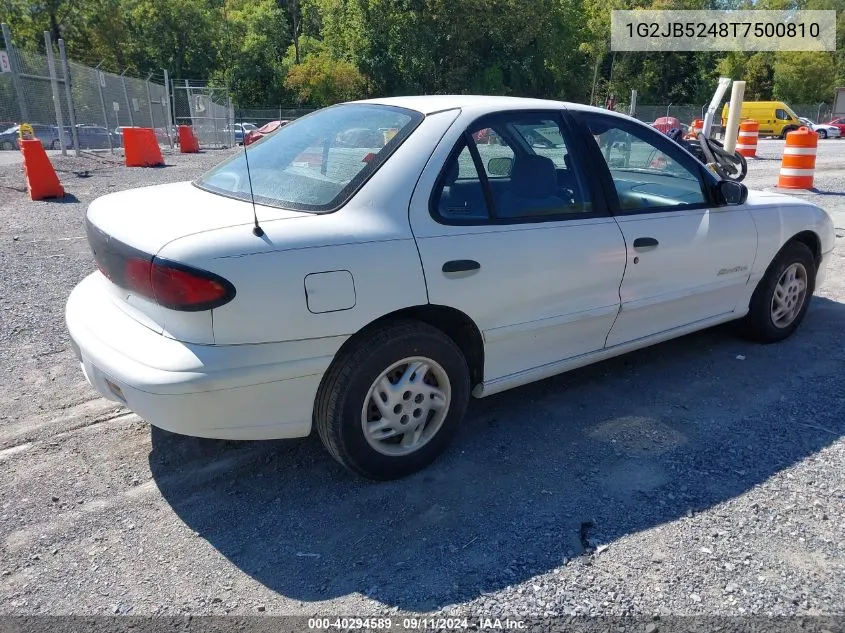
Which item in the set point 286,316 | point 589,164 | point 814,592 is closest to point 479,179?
point 589,164

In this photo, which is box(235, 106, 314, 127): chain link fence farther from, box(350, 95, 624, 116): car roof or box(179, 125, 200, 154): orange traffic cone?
box(350, 95, 624, 116): car roof

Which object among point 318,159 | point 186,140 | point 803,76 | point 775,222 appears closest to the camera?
point 318,159

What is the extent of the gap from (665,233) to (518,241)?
1091 mm

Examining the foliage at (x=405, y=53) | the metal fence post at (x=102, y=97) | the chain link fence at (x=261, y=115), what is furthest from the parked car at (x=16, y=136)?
the foliage at (x=405, y=53)

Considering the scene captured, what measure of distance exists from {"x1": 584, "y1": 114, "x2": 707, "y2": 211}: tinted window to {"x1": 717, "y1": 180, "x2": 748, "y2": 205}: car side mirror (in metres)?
0.11

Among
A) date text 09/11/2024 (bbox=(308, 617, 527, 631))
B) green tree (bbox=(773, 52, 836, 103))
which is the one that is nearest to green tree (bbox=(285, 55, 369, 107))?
green tree (bbox=(773, 52, 836, 103))

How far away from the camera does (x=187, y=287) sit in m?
2.50

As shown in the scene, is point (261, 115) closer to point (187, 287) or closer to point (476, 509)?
point (187, 287)

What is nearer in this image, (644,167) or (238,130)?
(644,167)

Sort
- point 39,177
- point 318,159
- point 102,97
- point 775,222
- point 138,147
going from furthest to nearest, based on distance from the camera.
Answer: point 102,97 < point 138,147 < point 39,177 < point 775,222 < point 318,159

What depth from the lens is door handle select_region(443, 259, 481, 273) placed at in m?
2.97

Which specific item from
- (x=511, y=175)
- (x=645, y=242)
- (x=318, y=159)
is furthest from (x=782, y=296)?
(x=318, y=159)

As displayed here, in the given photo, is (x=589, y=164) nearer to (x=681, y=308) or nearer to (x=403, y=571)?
(x=681, y=308)

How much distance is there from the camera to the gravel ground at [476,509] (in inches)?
96.3
